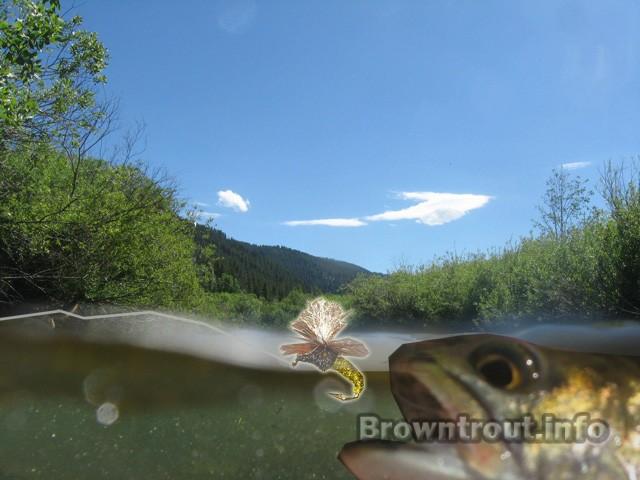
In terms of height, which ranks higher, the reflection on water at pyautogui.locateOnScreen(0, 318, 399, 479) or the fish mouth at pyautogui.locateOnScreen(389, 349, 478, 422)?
the fish mouth at pyautogui.locateOnScreen(389, 349, 478, 422)

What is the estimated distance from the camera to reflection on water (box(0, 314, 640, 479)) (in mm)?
1158

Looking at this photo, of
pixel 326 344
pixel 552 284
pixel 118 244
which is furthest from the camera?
pixel 118 244

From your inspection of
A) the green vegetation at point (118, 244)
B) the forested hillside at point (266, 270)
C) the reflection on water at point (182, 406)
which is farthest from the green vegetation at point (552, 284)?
the forested hillside at point (266, 270)

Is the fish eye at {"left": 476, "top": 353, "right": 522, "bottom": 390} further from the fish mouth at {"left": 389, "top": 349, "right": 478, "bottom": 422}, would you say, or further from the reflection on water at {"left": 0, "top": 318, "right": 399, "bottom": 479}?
the reflection on water at {"left": 0, "top": 318, "right": 399, "bottom": 479}

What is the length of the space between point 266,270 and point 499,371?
43475 mm

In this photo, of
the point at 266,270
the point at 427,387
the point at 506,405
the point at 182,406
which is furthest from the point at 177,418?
the point at 266,270

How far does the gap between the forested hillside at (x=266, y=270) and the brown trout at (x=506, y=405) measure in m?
16.6

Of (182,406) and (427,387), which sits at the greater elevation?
(427,387)

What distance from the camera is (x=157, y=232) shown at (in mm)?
12406

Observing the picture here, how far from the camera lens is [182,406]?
127 cm

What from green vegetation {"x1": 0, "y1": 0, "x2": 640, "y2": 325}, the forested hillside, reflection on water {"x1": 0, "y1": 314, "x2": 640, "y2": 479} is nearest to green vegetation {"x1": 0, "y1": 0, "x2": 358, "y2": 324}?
green vegetation {"x1": 0, "y1": 0, "x2": 640, "y2": 325}

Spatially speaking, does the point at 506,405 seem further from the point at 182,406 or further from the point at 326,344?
the point at 182,406

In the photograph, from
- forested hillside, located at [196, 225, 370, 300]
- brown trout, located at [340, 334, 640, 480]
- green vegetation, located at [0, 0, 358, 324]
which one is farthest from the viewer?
forested hillside, located at [196, 225, 370, 300]

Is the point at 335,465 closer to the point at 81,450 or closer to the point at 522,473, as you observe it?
the point at 522,473
